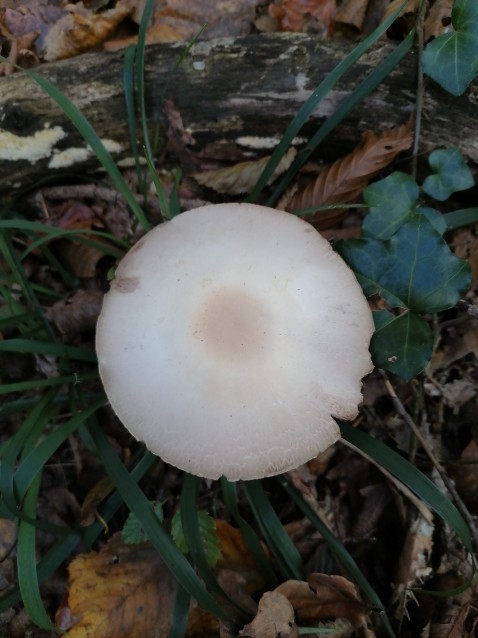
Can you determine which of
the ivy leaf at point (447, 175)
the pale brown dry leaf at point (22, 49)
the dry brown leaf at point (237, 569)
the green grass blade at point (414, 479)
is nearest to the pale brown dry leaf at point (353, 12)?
the ivy leaf at point (447, 175)

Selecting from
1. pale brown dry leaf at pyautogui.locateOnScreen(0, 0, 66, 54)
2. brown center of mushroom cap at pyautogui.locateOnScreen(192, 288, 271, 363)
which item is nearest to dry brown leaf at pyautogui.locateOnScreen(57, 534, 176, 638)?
brown center of mushroom cap at pyautogui.locateOnScreen(192, 288, 271, 363)

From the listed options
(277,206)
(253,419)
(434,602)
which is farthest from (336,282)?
(434,602)

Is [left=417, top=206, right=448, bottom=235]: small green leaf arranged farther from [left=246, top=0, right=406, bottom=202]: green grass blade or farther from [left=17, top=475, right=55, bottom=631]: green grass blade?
[left=17, top=475, right=55, bottom=631]: green grass blade

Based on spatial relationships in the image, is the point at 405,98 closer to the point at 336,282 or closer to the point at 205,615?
the point at 336,282

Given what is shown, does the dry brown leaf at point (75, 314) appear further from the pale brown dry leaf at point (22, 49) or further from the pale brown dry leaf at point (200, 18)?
the pale brown dry leaf at point (200, 18)

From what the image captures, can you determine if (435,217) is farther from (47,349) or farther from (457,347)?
(47,349)

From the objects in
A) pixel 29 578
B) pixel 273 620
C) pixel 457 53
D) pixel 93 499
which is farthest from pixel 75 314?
pixel 457 53
